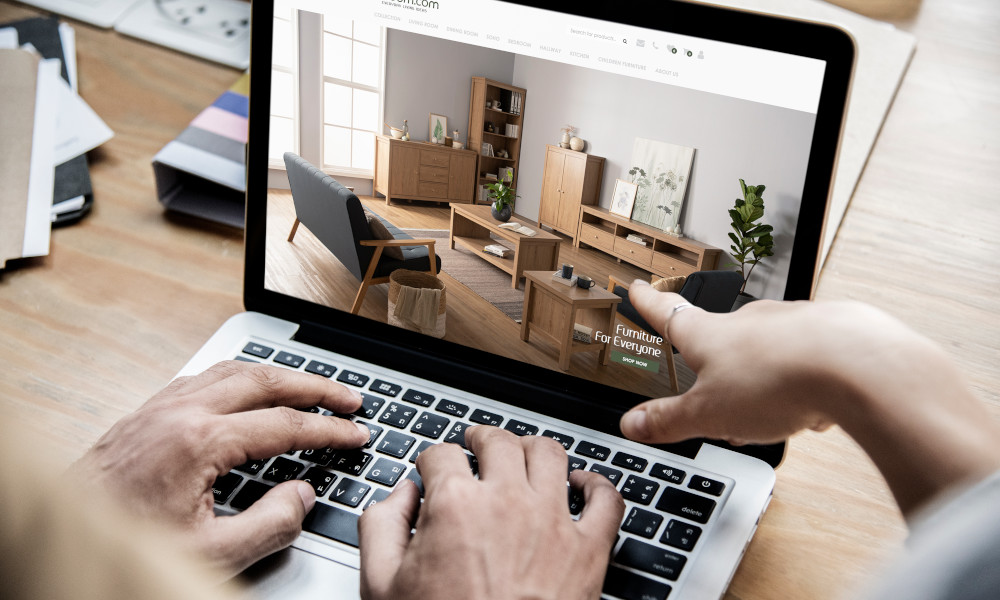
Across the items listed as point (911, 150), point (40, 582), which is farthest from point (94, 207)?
point (911, 150)

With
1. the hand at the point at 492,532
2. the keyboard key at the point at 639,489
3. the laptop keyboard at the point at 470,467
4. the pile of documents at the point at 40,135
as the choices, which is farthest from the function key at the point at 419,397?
the pile of documents at the point at 40,135

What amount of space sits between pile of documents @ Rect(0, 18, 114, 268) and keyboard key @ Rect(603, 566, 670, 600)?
0.78m

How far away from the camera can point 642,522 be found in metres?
0.45

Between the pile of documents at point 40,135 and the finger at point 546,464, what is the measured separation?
68 cm

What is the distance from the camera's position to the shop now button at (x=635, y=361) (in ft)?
1.74

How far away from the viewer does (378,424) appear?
53 cm

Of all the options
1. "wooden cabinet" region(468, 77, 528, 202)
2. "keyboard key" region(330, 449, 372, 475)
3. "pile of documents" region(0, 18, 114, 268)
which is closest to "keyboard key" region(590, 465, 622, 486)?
"keyboard key" region(330, 449, 372, 475)

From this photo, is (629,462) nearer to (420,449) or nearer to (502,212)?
(420,449)

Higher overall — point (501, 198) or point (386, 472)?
point (501, 198)

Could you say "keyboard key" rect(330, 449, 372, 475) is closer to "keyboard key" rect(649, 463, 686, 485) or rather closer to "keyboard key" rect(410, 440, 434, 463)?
"keyboard key" rect(410, 440, 434, 463)

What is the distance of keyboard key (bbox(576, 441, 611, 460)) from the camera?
1.67ft

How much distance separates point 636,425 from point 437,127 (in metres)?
0.40

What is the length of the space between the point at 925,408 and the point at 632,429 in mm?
187

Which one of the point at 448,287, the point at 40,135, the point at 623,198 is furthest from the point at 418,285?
the point at 40,135
